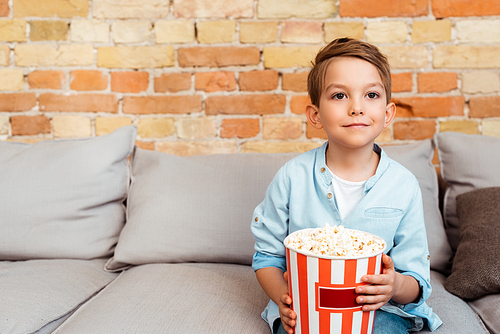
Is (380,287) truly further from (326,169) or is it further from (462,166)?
(462,166)

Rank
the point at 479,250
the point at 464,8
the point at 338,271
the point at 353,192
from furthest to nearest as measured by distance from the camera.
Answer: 1. the point at 464,8
2. the point at 479,250
3. the point at 353,192
4. the point at 338,271

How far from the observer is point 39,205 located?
1.31 metres

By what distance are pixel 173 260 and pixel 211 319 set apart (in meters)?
0.39

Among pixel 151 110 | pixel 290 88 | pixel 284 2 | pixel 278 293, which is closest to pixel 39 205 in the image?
pixel 151 110

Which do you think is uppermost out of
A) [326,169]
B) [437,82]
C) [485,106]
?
[437,82]

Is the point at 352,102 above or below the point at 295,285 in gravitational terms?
above

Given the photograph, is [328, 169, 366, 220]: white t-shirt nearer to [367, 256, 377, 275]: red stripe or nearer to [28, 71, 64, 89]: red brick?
[367, 256, 377, 275]: red stripe

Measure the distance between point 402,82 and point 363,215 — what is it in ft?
3.14

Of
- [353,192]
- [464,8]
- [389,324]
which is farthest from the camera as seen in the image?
A: [464,8]

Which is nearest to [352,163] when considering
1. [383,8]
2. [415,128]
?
[415,128]

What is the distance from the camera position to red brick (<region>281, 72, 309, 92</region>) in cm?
164

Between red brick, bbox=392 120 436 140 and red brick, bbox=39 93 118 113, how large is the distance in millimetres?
1228

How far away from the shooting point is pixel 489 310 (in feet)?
3.16

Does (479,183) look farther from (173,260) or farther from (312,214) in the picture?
(173,260)
